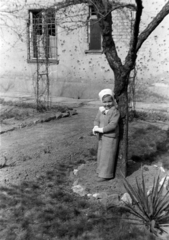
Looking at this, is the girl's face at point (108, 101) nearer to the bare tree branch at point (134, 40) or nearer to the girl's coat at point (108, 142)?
the girl's coat at point (108, 142)

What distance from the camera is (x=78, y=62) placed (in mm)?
12070

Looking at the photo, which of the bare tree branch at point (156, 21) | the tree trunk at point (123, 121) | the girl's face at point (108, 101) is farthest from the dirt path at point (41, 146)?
the bare tree branch at point (156, 21)

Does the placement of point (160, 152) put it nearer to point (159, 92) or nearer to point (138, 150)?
point (138, 150)

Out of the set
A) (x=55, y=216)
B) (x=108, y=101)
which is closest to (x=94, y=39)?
(x=108, y=101)

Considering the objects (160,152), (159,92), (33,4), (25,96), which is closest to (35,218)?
(160,152)

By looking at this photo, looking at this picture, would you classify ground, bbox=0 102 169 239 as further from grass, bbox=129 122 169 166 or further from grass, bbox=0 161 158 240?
grass, bbox=0 161 158 240

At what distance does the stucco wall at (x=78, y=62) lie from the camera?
10.8 metres

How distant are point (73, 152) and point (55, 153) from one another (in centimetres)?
30

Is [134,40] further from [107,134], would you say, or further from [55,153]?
[55,153]

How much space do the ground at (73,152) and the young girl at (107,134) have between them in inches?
6.5

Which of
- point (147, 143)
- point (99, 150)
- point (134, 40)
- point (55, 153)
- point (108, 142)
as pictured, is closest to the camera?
point (134, 40)

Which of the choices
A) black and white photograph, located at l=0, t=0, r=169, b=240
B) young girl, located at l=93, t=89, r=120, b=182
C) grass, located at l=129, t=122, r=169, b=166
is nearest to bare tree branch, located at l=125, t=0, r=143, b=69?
black and white photograph, located at l=0, t=0, r=169, b=240

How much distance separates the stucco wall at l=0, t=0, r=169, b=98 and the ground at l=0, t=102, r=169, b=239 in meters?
3.71

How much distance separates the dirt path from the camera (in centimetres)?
475
